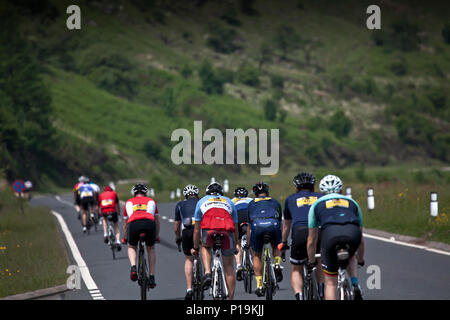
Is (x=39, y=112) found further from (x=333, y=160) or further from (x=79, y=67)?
(x=79, y=67)

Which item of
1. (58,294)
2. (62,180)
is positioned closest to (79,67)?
(62,180)

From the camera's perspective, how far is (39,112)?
90.8 meters

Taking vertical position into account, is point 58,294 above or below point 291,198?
below

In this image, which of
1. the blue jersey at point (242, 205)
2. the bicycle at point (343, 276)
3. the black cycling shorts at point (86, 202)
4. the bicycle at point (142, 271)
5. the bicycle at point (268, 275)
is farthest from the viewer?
the black cycling shorts at point (86, 202)

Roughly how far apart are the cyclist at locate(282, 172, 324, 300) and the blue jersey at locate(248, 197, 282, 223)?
3.63 ft

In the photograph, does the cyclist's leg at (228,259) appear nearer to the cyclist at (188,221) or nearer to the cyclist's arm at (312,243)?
the cyclist at (188,221)

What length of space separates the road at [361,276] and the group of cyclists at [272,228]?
2.90 feet

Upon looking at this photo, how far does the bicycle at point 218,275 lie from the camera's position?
32.3ft

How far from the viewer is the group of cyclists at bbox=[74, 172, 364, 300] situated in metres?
8.24

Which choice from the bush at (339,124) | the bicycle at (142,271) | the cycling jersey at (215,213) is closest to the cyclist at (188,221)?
the bicycle at (142,271)

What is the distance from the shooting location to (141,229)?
1162 cm

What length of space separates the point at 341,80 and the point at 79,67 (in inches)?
2277

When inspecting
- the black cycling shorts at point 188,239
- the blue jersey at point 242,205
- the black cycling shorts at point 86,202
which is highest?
the black cycling shorts at point 86,202

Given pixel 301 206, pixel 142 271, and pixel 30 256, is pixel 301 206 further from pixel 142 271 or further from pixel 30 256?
pixel 30 256
